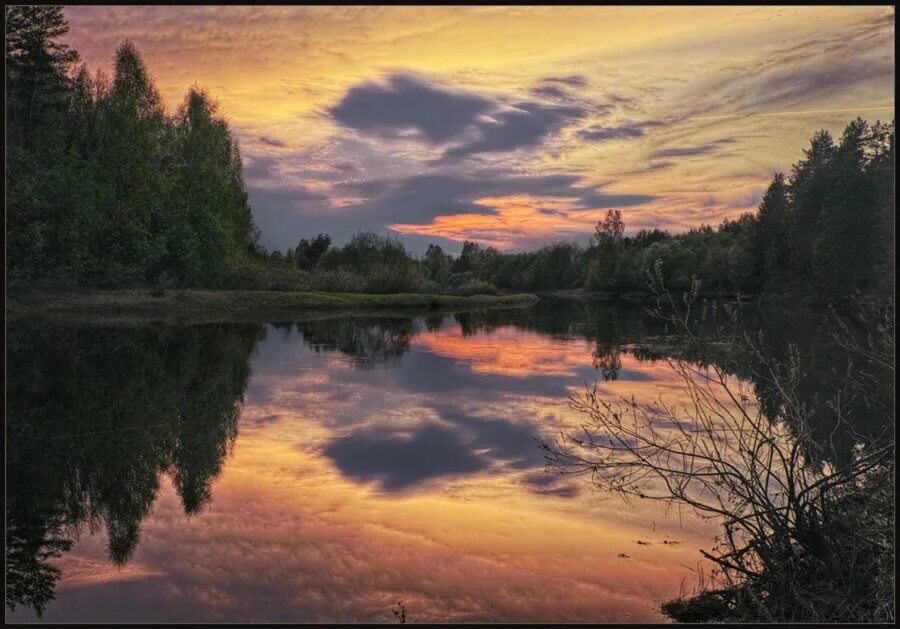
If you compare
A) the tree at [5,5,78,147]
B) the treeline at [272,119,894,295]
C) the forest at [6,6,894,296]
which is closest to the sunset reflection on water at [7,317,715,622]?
the treeline at [272,119,894,295]

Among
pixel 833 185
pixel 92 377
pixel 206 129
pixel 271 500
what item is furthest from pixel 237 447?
pixel 833 185

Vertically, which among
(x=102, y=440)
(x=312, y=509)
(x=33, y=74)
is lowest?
(x=312, y=509)

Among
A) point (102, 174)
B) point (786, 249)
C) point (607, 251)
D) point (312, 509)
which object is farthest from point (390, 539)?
point (607, 251)

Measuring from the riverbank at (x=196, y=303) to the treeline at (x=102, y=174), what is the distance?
8.23 feet

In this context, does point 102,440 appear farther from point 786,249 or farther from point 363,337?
point 786,249

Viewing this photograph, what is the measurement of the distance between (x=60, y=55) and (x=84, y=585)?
171 ft

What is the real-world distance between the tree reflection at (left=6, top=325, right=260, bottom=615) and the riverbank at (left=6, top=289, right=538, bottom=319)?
18372mm

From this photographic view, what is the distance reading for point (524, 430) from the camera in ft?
39.3

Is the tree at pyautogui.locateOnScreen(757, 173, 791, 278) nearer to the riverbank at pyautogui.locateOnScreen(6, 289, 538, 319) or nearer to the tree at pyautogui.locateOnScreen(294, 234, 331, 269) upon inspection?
the riverbank at pyautogui.locateOnScreen(6, 289, 538, 319)

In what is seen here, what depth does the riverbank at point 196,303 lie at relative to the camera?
37.4m

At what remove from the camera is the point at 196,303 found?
4416 cm

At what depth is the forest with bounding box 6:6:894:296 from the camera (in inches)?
1588

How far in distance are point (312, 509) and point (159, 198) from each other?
152ft

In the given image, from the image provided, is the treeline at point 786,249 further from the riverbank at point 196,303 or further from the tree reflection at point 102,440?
the tree reflection at point 102,440
